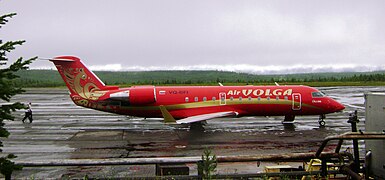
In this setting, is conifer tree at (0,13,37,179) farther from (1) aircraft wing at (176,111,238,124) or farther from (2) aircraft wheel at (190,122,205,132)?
(2) aircraft wheel at (190,122,205,132)

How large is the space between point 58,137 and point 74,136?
843 millimetres

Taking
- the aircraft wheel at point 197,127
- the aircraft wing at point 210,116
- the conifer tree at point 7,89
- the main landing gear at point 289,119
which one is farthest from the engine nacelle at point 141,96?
the conifer tree at point 7,89

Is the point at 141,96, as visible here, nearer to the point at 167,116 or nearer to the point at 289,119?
the point at 167,116

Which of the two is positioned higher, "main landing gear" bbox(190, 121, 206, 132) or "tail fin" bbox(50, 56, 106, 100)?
"tail fin" bbox(50, 56, 106, 100)

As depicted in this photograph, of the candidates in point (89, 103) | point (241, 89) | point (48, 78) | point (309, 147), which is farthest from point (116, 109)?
point (48, 78)

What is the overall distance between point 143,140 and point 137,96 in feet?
12.1

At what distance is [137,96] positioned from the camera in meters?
24.1

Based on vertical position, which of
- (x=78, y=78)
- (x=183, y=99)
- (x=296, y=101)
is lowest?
(x=296, y=101)

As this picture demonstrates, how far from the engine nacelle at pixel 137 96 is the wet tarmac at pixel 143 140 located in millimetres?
1756

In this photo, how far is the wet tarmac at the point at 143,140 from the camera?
1459 centimetres

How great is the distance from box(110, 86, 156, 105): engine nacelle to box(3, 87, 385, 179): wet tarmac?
176 cm

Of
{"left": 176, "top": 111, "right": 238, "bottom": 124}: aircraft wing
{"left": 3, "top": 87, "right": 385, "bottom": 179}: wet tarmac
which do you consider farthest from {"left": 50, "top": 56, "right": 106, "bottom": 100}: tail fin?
{"left": 176, "top": 111, "right": 238, "bottom": 124}: aircraft wing

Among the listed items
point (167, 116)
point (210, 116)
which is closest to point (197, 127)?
point (210, 116)

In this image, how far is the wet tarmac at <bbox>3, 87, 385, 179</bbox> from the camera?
14.6 metres
